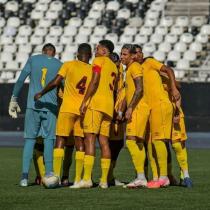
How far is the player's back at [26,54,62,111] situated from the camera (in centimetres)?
1447

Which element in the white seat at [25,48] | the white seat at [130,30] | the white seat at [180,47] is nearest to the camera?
the white seat at [180,47]

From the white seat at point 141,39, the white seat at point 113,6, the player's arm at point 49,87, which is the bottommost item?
the player's arm at point 49,87

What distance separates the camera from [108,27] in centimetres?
3500

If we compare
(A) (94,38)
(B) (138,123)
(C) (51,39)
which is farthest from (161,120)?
(C) (51,39)

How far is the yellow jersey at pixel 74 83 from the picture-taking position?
14.1 metres

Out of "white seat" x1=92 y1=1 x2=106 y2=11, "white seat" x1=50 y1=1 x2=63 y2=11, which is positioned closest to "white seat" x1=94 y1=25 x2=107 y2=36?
"white seat" x1=92 y1=1 x2=106 y2=11

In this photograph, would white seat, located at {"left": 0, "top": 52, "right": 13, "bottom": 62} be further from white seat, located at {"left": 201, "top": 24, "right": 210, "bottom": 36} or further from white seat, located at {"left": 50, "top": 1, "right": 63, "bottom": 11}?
white seat, located at {"left": 201, "top": 24, "right": 210, "bottom": 36}

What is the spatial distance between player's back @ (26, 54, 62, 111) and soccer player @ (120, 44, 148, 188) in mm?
1111

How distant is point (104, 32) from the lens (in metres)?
34.3

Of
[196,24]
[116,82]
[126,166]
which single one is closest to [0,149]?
[126,166]

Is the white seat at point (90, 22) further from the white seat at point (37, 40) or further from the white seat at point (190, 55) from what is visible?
the white seat at point (190, 55)

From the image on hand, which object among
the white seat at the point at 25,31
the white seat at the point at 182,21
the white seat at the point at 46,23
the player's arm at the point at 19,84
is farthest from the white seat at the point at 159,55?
the player's arm at the point at 19,84

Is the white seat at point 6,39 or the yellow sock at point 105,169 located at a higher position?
the white seat at point 6,39

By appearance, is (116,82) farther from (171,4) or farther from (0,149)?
(171,4)
